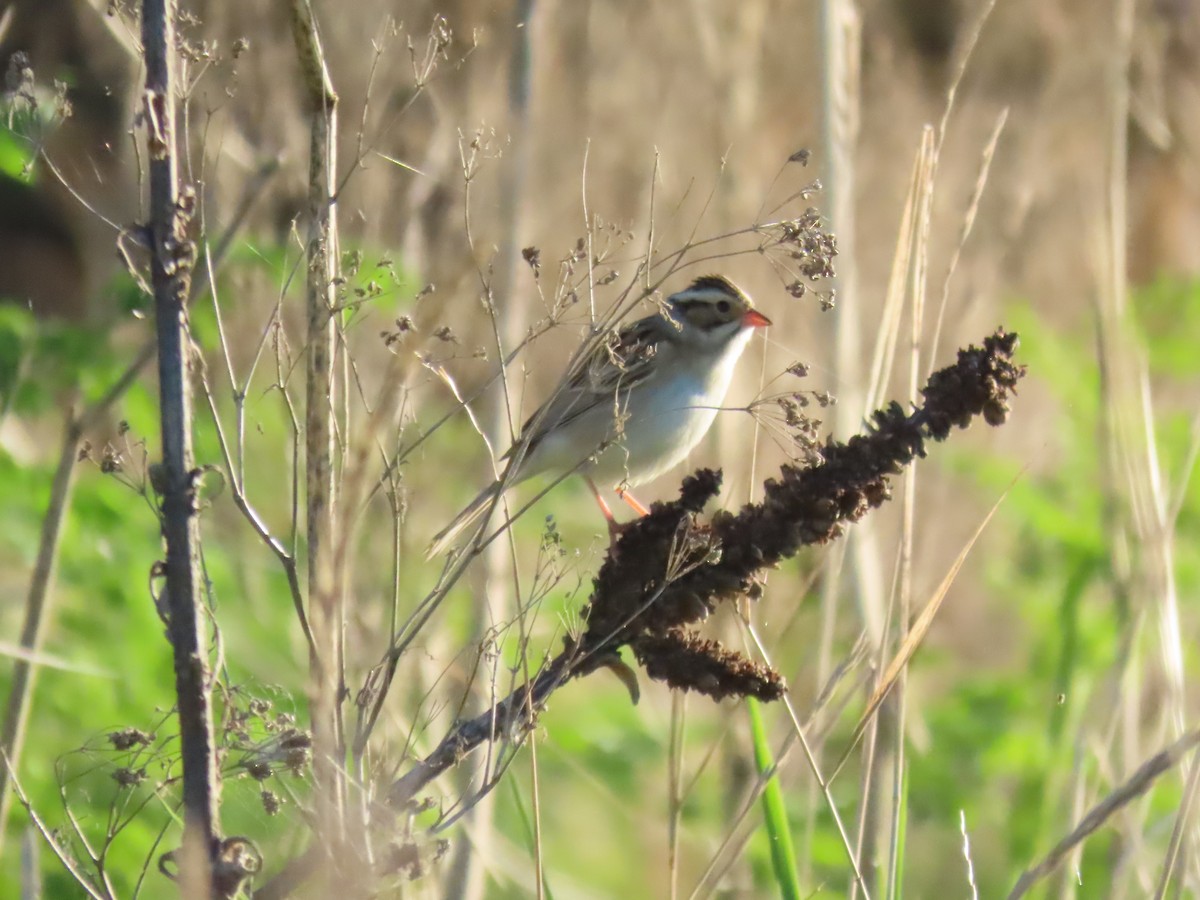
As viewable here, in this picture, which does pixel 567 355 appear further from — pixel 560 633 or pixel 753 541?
pixel 753 541

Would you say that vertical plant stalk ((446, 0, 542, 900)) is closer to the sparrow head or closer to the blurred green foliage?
the blurred green foliage

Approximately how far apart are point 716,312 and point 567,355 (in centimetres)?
43

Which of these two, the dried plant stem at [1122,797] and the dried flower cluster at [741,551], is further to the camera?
the dried flower cluster at [741,551]

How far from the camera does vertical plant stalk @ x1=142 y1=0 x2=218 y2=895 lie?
139 cm

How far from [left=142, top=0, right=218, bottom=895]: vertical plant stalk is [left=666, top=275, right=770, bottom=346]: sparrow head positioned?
2751mm

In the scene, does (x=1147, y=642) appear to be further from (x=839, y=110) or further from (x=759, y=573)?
(x=759, y=573)

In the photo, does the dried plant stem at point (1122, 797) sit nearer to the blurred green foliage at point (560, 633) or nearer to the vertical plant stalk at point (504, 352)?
the blurred green foliage at point (560, 633)

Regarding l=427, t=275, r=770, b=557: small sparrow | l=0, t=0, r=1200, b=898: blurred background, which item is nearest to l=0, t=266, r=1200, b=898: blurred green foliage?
l=0, t=0, r=1200, b=898: blurred background

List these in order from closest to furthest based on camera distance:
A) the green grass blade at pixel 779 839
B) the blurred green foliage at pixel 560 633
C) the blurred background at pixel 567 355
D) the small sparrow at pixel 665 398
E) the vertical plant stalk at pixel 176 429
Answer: the vertical plant stalk at pixel 176 429, the green grass blade at pixel 779 839, the blurred background at pixel 567 355, the blurred green foliage at pixel 560 633, the small sparrow at pixel 665 398

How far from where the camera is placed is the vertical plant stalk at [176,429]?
1.39 m

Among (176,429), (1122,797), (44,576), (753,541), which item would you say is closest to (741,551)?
(753,541)

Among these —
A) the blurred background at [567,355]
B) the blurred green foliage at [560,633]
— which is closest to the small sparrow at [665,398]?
the blurred background at [567,355]

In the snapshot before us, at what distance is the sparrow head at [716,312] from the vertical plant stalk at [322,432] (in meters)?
2.58

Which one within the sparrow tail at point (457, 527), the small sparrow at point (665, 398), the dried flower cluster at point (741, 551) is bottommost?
the dried flower cluster at point (741, 551)
